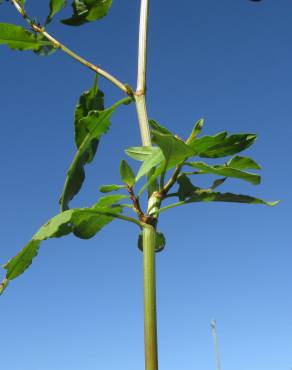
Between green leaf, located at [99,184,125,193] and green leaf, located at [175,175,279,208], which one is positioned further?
green leaf, located at [99,184,125,193]

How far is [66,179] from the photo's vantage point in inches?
67.6

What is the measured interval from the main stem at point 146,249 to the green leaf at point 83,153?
83 mm

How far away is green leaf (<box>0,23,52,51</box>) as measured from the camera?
73.0 inches

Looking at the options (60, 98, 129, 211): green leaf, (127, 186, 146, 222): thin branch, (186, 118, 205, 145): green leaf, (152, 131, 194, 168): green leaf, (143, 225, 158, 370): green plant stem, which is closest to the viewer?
(143, 225, 158, 370): green plant stem

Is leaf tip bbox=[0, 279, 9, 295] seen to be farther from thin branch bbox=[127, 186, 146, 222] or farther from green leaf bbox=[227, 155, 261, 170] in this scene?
green leaf bbox=[227, 155, 261, 170]

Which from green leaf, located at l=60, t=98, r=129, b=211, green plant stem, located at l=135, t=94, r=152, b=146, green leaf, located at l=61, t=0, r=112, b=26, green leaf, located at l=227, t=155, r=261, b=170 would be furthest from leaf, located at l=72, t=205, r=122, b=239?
green leaf, located at l=61, t=0, r=112, b=26

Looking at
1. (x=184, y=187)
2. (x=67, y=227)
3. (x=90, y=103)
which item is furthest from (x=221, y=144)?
(x=90, y=103)

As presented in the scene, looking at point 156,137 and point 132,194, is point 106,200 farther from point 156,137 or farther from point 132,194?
point 156,137

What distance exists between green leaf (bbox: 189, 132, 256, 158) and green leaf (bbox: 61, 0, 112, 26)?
790 mm

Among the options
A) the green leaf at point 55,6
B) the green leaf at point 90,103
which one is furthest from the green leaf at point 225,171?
the green leaf at point 55,6

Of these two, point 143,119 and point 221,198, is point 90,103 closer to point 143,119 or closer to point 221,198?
point 143,119

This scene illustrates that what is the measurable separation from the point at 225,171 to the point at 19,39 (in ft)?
3.04

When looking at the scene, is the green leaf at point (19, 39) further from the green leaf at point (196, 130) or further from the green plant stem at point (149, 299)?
the green plant stem at point (149, 299)

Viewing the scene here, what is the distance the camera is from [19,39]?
1902 millimetres
